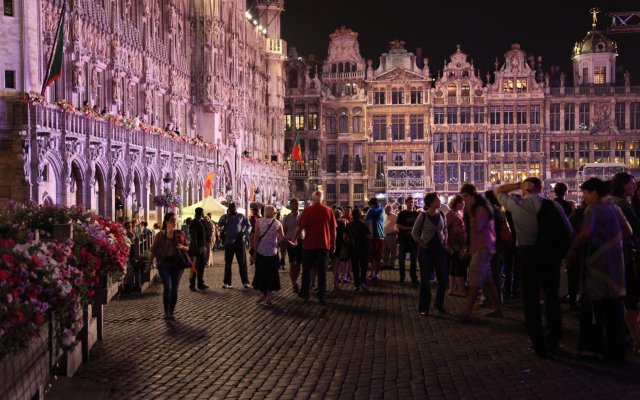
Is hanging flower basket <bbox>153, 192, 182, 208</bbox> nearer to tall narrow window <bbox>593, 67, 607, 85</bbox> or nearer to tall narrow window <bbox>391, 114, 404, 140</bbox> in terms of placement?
tall narrow window <bbox>391, 114, 404, 140</bbox>

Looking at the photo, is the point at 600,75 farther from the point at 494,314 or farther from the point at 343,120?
the point at 494,314

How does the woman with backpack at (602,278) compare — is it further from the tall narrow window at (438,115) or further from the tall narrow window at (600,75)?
the tall narrow window at (600,75)

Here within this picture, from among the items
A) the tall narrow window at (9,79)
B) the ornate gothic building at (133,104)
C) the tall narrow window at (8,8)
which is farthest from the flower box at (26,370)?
the tall narrow window at (8,8)

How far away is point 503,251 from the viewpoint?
14.1 m

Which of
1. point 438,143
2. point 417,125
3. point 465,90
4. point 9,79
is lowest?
point 9,79

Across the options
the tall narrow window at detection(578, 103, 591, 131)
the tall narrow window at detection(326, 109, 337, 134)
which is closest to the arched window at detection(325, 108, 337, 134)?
the tall narrow window at detection(326, 109, 337, 134)

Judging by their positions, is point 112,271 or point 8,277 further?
point 112,271

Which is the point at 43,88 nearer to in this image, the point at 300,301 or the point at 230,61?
the point at 300,301

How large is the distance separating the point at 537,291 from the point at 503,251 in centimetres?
524

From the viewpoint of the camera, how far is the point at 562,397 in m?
6.89

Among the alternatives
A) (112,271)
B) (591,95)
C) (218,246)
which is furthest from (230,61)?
(112,271)

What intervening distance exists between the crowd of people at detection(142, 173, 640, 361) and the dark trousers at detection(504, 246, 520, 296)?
0.02m

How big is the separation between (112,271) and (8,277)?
14.9ft

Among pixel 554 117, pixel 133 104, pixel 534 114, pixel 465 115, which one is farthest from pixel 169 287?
pixel 554 117
